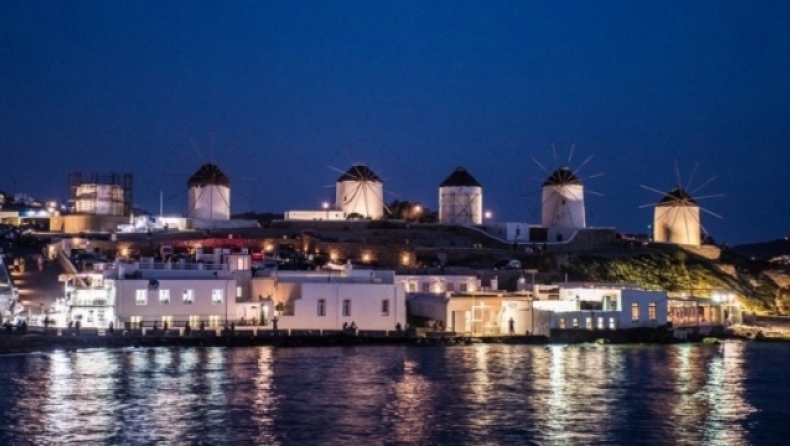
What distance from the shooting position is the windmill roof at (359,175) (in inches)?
3017

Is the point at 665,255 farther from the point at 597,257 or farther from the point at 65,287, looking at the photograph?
the point at 65,287

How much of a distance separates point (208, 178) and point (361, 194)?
393 inches

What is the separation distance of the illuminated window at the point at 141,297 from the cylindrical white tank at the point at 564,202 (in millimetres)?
36622

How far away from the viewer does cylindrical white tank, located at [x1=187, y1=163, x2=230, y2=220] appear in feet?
240

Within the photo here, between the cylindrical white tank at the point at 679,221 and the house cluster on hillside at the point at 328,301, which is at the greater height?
the cylindrical white tank at the point at 679,221

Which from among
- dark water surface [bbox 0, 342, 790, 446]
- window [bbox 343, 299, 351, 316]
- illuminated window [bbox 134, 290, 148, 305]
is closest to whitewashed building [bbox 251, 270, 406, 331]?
window [bbox 343, 299, 351, 316]

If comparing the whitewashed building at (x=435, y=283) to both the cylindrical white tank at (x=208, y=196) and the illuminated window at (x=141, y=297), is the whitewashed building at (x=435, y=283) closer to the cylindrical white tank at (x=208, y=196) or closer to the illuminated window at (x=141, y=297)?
the illuminated window at (x=141, y=297)

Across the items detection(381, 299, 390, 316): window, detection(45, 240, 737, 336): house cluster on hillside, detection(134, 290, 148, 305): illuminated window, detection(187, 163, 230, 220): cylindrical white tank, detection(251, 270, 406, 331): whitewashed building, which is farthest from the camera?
detection(187, 163, 230, 220): cylindrical white tank

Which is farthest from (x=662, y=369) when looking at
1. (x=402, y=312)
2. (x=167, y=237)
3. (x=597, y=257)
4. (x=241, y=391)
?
(x=167, y=237)

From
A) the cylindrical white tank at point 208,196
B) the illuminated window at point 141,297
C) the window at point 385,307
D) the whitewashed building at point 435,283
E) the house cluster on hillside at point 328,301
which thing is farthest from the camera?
the cylindrical white tank at point 208,196

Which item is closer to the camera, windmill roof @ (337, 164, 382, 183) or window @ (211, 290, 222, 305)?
window @ (211, 290, 222, 305)

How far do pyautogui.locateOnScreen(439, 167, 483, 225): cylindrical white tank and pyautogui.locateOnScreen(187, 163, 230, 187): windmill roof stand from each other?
14.1 meters

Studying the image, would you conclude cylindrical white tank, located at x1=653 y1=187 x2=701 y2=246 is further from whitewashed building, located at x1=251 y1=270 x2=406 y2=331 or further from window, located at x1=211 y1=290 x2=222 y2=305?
window, located at x1=211 y1=290 x2=222 y2=305

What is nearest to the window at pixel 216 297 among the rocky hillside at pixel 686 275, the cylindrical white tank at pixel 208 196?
the rocky hillside at pixel 686 275
